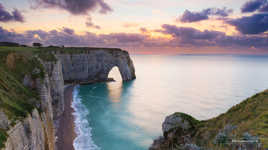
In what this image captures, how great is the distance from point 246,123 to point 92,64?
8227 cm

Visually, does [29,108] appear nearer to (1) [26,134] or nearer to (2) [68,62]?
(1) [26,134]

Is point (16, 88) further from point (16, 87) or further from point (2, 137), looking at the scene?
point (2, 137)

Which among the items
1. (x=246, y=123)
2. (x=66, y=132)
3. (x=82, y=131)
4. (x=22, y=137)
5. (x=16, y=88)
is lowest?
(x=82, y=131)

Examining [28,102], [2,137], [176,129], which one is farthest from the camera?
[176,129]

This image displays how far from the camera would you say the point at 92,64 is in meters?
89.7

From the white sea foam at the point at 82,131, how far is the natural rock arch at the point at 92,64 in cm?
3592

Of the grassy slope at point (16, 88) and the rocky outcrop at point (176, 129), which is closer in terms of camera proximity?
the grassy slope at point (16, 88)

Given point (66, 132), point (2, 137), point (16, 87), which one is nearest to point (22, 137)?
point (2, 137)

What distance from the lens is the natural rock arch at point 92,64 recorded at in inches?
3174

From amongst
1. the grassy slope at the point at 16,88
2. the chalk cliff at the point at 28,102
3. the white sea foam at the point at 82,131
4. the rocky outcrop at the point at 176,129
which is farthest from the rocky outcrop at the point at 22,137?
the rocky outcrop at the point at 176,129

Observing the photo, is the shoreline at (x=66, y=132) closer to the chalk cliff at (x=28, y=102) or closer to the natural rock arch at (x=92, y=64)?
the chalk cliff at (x=28, y=102)

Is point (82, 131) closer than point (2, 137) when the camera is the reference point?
No

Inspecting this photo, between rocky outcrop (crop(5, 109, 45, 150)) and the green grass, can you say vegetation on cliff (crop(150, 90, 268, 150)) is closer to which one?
rocky outcrop (crop(5, 109, 45, 150))

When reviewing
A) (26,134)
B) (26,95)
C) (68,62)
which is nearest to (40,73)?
(26,95)
